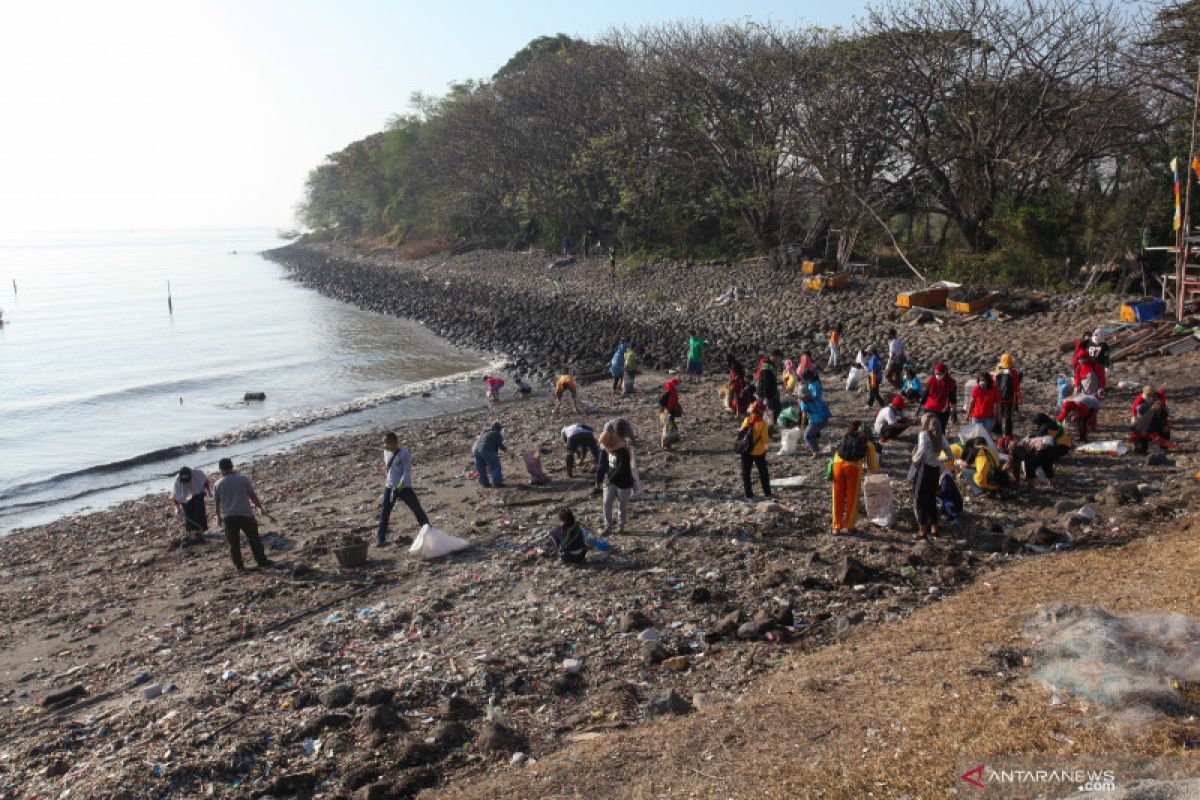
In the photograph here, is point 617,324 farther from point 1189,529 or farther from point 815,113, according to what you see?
point 1189,529

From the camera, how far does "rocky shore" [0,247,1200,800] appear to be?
620 centimetres

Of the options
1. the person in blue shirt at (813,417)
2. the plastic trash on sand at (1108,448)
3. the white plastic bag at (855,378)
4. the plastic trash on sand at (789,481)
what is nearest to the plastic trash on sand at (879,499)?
the plastic trash on sand at (789,481)

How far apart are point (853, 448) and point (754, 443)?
152 cm

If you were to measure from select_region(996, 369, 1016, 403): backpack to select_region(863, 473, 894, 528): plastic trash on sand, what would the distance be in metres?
3.89

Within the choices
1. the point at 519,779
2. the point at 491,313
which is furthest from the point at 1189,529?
the point at 491,313

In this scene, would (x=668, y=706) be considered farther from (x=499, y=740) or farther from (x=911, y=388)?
(x=911, y=388)

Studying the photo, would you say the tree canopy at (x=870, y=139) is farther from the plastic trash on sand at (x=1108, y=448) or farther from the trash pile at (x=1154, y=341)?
the plastic trash on sand at (x=1108, y=448)

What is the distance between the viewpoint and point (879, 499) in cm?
954

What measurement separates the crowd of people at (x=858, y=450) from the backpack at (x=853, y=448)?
0.02 meters

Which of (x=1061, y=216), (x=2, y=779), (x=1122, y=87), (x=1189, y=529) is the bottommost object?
(x=2, y=779)

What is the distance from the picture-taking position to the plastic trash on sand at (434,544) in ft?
33.5

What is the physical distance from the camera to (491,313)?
39.3 meters

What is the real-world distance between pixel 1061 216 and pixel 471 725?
23.9 metres

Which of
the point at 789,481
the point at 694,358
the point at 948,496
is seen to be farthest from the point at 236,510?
the point at 694,358
